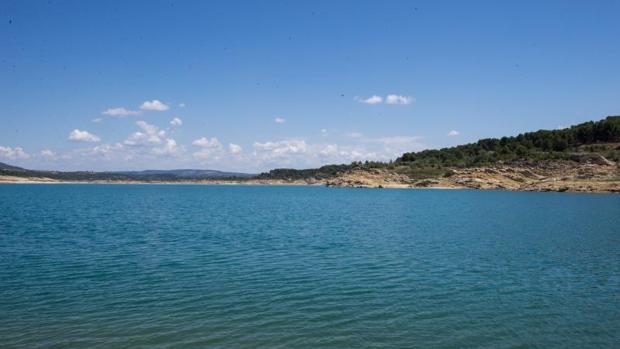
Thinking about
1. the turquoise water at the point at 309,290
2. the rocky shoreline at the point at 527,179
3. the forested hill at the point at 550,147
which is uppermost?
the forested hill at the point at 550,147

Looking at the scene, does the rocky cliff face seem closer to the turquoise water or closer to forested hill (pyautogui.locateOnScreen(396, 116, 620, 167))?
forested hill (pyautogui.locateOnScreen(396, 116, 620, 167))

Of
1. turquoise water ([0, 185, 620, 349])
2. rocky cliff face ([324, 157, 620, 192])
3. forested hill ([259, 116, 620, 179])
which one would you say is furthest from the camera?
forested hill ([259, 116, 620, 179])

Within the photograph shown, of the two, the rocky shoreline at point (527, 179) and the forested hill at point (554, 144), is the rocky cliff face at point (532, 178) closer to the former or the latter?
the rocky shoreline at point (527, 179)

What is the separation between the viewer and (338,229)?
147 ft

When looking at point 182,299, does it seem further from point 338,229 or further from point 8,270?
point 338,229

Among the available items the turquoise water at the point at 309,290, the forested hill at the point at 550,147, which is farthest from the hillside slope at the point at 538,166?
the turquoise water at the point at 309,290

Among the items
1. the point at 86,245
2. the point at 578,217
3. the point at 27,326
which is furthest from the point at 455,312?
the point at 578,217

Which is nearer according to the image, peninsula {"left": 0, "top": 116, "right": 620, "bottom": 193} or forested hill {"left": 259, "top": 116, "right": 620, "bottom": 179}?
peninsula {"left": 0, "top": 116, "right": 620, "bottom": 193}

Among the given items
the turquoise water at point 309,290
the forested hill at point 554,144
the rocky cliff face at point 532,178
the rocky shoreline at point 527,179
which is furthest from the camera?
the forested hill at point 554,144

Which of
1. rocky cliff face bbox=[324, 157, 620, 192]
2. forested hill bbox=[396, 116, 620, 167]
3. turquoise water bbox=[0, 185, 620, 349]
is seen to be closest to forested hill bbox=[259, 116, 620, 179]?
forested hill bbox=[396, 116, 620, 167]

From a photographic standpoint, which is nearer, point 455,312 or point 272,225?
point 455,312

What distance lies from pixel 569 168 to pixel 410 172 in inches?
2457

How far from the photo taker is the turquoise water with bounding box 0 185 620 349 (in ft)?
49.2

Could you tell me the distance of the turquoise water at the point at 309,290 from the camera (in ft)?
49.2
